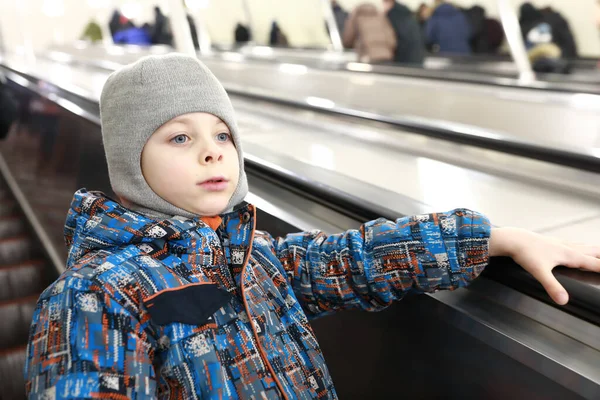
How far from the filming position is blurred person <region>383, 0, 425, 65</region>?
6.28 m

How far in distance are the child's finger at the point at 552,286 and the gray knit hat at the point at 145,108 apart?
0.63 meters

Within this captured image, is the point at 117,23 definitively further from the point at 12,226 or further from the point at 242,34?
the point at 12,226

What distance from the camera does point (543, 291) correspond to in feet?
3.97

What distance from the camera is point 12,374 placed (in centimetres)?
299

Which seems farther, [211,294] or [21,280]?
[21,280]

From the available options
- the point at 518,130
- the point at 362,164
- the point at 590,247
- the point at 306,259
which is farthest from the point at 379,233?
the point at 518,130

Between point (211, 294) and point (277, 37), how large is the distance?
950cm

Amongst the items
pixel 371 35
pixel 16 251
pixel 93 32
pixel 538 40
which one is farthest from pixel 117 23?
pixel 538 40

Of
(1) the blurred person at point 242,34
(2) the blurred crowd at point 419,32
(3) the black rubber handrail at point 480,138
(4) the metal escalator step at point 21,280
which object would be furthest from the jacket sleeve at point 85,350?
(1) the blurred person at point 242,34

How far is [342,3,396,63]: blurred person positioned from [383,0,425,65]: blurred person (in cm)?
6

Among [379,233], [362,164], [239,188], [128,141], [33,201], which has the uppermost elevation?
[128,141]

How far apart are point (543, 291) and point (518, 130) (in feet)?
5.95

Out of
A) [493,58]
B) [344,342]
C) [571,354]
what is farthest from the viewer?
[493,58]

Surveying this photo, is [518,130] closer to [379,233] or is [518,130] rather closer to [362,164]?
[362,164]
